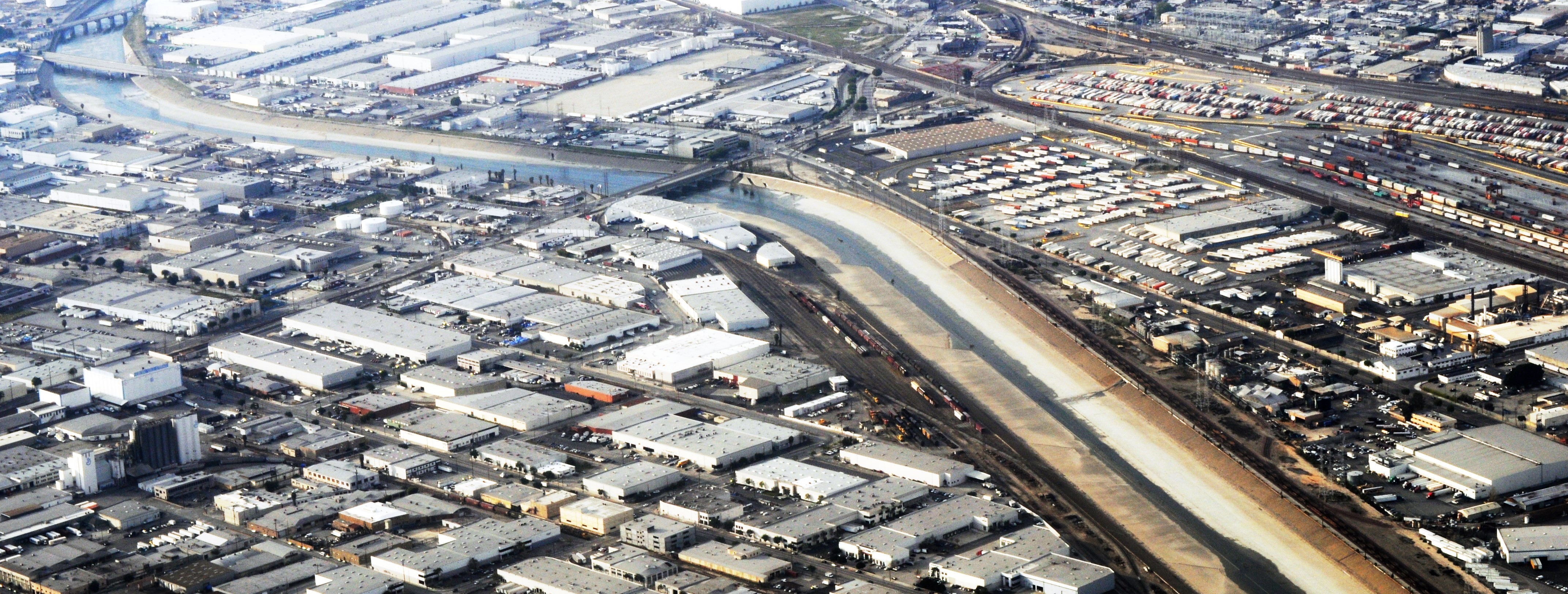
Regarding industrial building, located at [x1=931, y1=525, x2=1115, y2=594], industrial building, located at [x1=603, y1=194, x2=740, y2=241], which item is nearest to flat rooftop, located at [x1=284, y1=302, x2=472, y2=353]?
industrial building, located at [x1=603, y1=194, x2=740, y2=241]

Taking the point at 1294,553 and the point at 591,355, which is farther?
the point at 591,355

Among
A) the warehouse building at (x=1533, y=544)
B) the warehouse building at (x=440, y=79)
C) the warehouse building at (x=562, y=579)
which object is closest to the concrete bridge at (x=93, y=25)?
the warehouse building at (x=440, y=79)

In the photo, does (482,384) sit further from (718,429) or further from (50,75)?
(50,75)

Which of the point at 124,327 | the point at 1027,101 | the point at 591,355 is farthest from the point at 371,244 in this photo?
the point at 1027,101

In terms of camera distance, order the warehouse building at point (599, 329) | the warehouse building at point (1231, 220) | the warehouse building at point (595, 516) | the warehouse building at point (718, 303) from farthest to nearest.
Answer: the warehouse building at point (1231, 220) < the warehouse building at point (718, 303) < the warehouse building at point (599, 329) < the warehouse building at point (595, 516)

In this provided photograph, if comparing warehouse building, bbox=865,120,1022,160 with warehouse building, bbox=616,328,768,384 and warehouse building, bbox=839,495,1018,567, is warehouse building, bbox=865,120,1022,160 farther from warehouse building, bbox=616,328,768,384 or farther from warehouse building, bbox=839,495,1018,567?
warehouse building, bbox=839,495,1018,567

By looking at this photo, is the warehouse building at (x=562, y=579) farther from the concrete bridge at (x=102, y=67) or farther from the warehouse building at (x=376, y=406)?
the concrete bridge at (x=102, y=67)

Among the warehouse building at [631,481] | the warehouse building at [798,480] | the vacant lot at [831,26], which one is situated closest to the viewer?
the warehouse building at [798,480]
